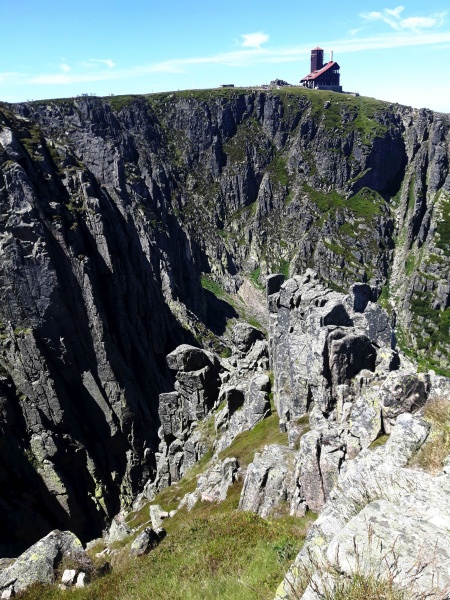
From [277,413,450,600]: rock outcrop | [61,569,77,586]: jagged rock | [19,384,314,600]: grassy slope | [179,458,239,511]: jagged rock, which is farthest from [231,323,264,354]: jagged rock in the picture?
[277,413,450,600]: rock outcrop

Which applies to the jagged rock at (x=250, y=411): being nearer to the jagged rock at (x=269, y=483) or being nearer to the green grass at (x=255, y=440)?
the green grass at (x=255, y=440)

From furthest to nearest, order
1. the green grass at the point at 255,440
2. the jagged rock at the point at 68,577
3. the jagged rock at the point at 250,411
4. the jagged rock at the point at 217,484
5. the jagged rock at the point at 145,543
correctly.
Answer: the jagged rock at the point at 250,411
the green grass at the point at 255,440
the jagged rock at the point at 217,484
the jagged rock at the point at 145,543
the jagged rock at the point at 68,577

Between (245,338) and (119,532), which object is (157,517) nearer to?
(119,532)

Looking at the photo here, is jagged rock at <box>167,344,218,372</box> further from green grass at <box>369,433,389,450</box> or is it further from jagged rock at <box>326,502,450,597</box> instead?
jagged rock at <box>326,502,450,597</box>

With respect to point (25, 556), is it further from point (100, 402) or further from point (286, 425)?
point (100, 402)

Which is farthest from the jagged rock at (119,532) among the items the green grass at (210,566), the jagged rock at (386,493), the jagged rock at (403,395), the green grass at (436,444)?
the green grass at (436,444)

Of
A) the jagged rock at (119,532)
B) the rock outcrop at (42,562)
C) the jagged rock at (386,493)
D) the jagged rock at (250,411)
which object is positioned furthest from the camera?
the jagged rock at (250,411)

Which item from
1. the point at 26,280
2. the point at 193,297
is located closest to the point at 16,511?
the point at 26,280
